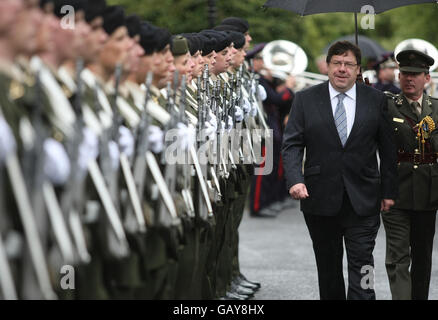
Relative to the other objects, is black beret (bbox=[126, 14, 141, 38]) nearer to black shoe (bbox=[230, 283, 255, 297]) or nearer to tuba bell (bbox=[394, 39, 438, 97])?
tuba bell (bbox=[394, 39, 438, 97])

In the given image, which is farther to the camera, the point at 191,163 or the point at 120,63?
the point at 191,163

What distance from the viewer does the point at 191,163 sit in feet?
20.4

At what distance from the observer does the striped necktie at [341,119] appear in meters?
7.05

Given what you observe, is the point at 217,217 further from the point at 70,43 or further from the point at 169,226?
the point at 70,43

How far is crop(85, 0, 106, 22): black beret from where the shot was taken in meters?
5.14

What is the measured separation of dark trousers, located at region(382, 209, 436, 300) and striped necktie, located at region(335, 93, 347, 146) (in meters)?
0.92

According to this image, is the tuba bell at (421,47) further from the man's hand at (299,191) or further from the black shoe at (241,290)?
the black shoe at (241,290)

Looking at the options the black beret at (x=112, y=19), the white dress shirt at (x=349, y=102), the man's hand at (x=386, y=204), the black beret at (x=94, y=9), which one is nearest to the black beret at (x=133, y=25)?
the black beret at (x=112, y=19)

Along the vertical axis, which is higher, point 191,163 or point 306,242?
point 191,163

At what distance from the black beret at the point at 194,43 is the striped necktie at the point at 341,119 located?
1.19 metres

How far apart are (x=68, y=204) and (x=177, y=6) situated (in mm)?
17376

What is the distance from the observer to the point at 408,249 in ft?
25.1
